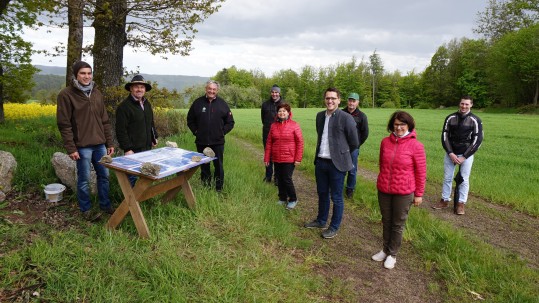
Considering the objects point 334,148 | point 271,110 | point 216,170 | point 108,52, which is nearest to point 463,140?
point 334,148

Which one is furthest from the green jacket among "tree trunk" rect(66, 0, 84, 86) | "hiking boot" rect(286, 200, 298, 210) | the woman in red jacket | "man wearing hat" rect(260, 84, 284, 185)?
"man wearing hat" rect(260, 84, 284, 185)

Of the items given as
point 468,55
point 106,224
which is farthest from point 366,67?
point 106,224

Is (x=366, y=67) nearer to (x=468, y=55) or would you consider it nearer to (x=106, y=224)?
(x=468, y=55)

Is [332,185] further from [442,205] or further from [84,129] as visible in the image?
[84,129]

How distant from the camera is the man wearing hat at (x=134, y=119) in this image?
461cm

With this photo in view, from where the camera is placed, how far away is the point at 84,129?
4.16 m

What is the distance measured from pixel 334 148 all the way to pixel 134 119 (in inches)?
117

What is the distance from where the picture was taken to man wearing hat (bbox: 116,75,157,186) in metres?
4.61

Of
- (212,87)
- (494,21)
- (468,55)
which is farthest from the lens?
(468,55)

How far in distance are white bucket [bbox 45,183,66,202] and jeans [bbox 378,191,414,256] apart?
4.42 m

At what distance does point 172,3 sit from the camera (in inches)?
219

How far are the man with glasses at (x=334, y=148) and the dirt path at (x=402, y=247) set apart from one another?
1.54ft

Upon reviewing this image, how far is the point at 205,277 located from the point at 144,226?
100 cm

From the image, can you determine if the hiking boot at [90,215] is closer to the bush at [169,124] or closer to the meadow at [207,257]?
the meadow at [207,257]
